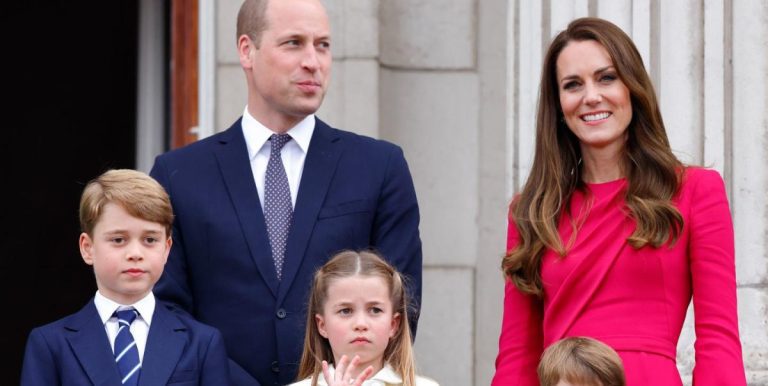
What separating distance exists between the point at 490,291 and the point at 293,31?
92.5 inches

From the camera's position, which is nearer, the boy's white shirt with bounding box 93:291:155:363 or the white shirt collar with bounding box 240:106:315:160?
the boy's white shirt with bounding box 93:291:155:363

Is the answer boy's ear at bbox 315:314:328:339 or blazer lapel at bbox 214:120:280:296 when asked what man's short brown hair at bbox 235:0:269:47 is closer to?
blazer lapel at bbox 214:120:280:296

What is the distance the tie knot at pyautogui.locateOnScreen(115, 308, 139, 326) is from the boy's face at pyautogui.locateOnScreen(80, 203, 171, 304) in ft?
0.08

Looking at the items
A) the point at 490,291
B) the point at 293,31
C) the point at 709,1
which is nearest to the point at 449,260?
the point at 490,291

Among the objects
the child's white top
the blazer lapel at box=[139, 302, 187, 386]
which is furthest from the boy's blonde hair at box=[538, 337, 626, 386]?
the blazer lapel at box=[139, 302, 187, 386]

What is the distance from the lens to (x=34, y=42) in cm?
916

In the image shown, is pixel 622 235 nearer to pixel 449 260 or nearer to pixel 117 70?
pixel 449 260

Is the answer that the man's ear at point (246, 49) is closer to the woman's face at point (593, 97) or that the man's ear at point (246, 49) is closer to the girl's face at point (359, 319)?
the girl's face at point (359, 319)

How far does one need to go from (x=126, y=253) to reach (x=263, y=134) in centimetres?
65

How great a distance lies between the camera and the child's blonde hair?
4133 millimetres

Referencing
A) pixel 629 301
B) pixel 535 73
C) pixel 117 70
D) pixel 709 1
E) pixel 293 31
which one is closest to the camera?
pixel 629 301

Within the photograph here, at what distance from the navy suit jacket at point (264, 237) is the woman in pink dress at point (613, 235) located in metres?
0.41

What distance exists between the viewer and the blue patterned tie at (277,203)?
4.43 meters

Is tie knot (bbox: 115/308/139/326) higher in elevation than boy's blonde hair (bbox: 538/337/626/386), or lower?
higher
